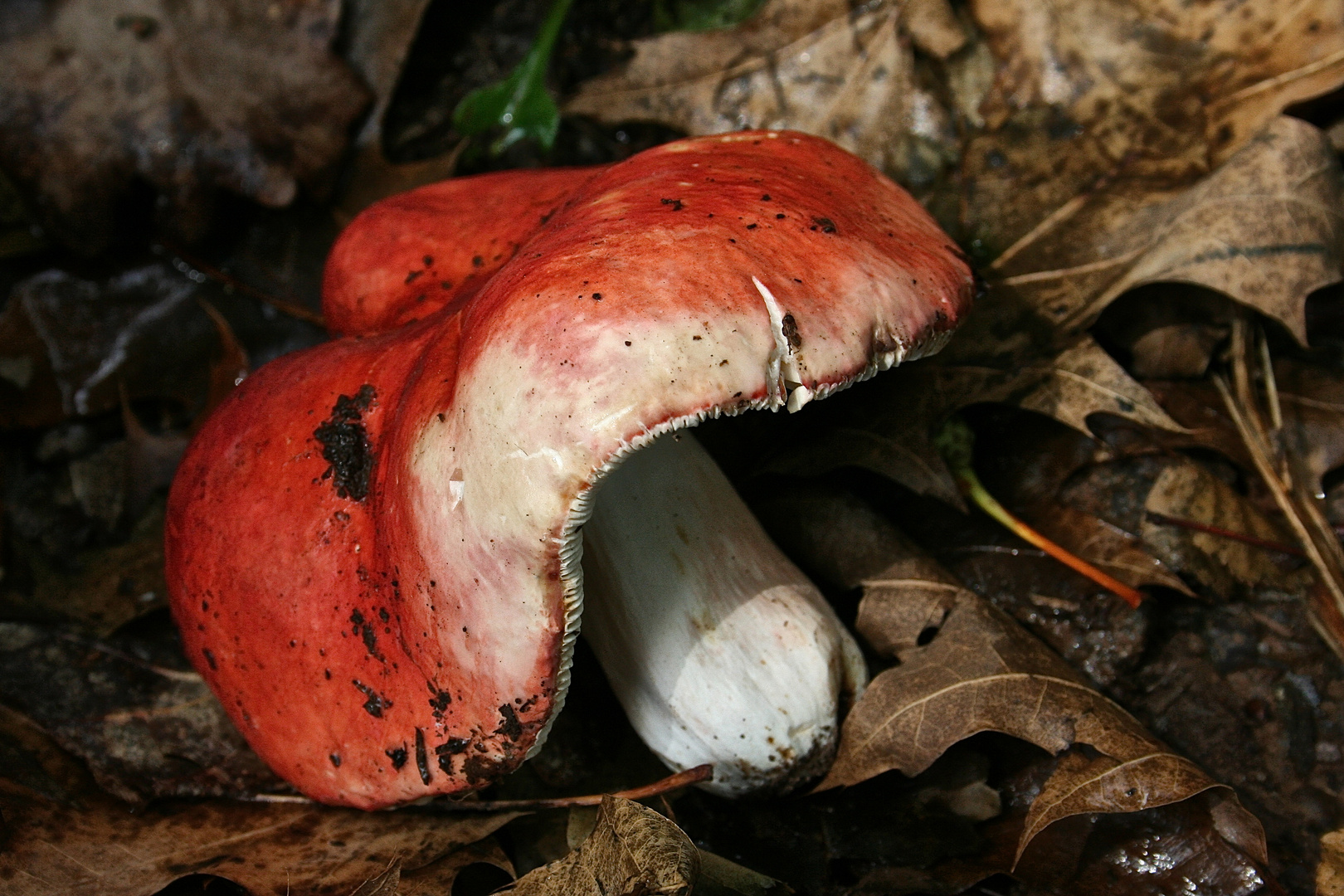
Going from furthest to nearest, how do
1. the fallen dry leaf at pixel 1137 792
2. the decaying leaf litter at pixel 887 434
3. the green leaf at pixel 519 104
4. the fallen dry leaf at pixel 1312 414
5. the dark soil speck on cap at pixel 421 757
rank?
the green leaf at pixel 519 104 < the fallen dry leaf at pixel 1312 414 < the decaying leaf litter at pixel 887 434 < the fallen dry leaf at pixel 1137 792 < the dark soil speck on cap at pixel 421 757

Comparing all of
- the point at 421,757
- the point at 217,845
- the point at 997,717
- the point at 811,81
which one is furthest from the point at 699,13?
the point at 217,845

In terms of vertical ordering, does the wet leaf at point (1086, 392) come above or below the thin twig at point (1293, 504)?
above

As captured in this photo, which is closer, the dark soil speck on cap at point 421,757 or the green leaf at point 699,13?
the dark soil speck on cap at point 421,757

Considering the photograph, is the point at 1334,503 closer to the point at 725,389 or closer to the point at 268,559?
the point at 725,389

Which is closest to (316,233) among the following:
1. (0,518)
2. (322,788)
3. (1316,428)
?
(0,518)

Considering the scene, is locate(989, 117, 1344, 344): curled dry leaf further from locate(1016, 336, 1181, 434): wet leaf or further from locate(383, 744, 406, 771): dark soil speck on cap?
locate(383, 744, 406, 771): dark soil speck on cap

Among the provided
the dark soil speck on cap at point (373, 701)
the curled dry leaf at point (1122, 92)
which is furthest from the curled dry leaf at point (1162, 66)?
the dark soil speck on cap at point (373, 701)

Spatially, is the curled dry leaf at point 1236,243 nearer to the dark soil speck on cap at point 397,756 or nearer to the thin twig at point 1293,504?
the thin twig at point 1293,504

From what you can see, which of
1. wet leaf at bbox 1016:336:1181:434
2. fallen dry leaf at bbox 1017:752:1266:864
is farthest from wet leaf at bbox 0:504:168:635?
wet leaf at bbox 1016:336:1181:434
